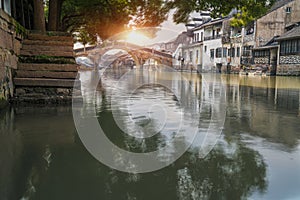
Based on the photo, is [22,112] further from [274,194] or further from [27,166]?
[274,194]

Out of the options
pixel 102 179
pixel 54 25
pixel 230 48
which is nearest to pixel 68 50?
pixel 54 25

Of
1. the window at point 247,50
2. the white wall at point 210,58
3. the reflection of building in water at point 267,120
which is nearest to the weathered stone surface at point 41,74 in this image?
the reflection of building in water at point 267,120

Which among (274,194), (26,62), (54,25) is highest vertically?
(54,25)

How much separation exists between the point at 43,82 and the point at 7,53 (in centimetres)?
101

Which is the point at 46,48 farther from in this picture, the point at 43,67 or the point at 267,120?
the point at 267,120

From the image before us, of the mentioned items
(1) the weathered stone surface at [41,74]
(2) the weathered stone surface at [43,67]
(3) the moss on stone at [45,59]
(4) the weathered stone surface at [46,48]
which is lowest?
(1) the weathered stone surface at [41,74]

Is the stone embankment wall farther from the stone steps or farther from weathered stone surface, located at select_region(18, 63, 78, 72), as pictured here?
the stone steps

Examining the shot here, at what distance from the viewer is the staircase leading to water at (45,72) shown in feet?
25.3

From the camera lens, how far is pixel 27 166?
131 inches

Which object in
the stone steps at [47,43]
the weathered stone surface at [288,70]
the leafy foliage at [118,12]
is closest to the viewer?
the stone steps at [47,43]

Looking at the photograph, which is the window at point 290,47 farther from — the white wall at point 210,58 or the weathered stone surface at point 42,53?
the weathered stone surface at point 42,53

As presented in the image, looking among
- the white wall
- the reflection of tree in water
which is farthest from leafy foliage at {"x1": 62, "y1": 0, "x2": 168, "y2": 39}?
the white wall

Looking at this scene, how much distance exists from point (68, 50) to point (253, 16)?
6453mm

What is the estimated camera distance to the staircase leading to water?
303 inches
